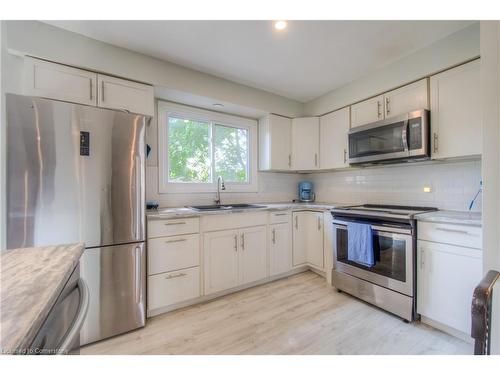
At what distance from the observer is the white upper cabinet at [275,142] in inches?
118

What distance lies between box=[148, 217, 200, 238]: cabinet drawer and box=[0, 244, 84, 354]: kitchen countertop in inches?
37.3

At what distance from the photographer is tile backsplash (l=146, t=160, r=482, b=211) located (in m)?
2.04

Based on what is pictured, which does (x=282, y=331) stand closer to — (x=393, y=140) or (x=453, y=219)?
(x=453, y=219)

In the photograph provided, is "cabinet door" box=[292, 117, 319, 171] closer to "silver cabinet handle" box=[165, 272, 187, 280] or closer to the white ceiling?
the white ceiling

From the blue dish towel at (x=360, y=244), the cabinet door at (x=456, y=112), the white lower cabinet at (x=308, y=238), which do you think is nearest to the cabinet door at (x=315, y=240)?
the white lower cabinet at (x=308, y=238)

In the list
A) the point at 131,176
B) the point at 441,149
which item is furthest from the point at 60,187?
the point at 441,149

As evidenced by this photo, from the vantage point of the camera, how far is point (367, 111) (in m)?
2.46

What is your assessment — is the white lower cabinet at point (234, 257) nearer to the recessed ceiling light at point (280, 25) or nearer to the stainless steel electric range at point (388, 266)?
the stainless steel electric range at point (388, 266)

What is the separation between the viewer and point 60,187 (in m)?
1.53

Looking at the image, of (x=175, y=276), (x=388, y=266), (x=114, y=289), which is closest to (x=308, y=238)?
(x=388, y=266)

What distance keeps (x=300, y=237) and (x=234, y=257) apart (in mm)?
966

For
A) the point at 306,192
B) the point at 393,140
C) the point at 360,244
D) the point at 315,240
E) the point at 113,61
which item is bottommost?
the point at 315,240

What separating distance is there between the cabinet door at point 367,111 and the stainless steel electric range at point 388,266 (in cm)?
104

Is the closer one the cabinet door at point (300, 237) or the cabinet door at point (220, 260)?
the cabinet door at point (220, 260)
